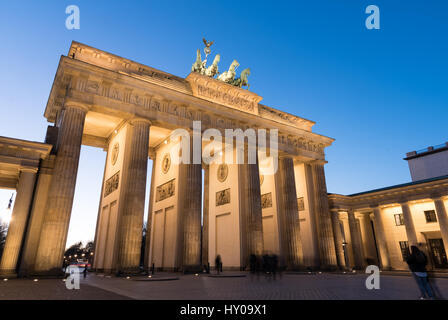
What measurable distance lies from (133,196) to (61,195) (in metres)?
4.36

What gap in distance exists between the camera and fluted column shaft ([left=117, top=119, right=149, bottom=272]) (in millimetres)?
18406

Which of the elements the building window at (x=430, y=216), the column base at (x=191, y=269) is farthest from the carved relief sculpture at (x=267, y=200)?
the building window at (x=430, y=216)

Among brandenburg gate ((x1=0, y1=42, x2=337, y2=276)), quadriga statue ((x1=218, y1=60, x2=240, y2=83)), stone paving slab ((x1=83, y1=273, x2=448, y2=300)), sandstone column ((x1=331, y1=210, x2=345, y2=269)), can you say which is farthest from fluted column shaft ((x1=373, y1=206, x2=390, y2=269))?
quadriga statue ((x1=218, y1=60, x2=240, y2=83))

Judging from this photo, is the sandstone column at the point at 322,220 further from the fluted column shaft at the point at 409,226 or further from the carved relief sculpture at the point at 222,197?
the carved relief sculpture at the point at 222,197

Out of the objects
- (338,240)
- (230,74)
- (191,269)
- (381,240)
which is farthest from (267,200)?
(381,240)

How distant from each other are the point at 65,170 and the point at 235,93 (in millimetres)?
16971

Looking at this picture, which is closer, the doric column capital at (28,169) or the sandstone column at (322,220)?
the doric column capital at (28,169)

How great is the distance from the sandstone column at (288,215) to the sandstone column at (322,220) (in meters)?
3.49

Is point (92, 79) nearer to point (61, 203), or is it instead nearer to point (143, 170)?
point (143, 170)

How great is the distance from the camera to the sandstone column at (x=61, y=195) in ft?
52.3

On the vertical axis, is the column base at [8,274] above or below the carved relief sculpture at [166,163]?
below

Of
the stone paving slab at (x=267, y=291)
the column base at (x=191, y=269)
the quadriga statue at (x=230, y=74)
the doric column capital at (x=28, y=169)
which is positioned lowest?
the stone paving slab at (x=267, y=291)

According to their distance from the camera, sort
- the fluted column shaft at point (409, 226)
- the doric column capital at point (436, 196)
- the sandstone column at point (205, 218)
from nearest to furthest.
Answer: the doric column capital at point (436, 196) < the sandstone column at point (205, 218) < the fluted column shaft at point (409, 226)
